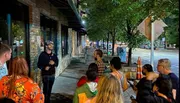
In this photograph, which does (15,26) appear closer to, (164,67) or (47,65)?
(47,65)

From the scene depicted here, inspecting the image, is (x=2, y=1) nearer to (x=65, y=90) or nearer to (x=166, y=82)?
(x=166, y=82)

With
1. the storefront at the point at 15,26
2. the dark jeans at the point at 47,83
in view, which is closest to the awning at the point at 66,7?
the storefront at the point at 15,26

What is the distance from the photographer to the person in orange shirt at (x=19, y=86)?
3414mm

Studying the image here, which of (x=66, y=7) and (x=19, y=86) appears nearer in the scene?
(x=19, y=86)

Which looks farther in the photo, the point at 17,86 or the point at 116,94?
the point at 17,86

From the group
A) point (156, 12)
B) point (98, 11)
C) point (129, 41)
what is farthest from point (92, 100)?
point (98, 11)

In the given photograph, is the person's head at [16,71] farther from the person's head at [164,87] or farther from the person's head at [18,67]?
the person's head at [164,87]

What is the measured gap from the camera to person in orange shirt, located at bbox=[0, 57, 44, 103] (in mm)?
3414

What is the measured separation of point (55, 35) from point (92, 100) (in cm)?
1003

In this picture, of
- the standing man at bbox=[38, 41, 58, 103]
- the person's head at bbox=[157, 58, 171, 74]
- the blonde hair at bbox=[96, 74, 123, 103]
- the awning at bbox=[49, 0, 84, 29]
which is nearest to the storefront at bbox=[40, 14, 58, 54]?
the awning at bbox=[49, 0, 84, 29]

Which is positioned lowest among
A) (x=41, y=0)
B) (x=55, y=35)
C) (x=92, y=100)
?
(x=92, y=100)

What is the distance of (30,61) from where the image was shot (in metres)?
7.84

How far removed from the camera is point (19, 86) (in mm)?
3414

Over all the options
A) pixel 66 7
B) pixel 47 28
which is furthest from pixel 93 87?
pixel 47 28
